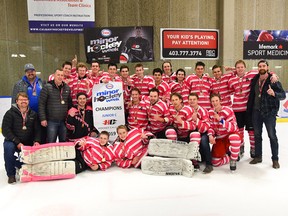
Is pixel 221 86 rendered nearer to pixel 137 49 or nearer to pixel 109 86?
pixel 109 86

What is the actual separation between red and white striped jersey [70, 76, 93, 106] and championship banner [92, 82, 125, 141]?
0.24ft

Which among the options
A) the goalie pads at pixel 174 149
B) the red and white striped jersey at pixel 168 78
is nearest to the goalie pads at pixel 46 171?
the goalie pads at pixel 174 149

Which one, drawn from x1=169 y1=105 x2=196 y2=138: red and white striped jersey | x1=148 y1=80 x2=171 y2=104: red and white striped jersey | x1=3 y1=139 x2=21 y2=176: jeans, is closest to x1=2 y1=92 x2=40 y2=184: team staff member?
x1=3 y1=139 x2=21 y2=176: jeans

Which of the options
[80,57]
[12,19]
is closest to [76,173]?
[80,57]

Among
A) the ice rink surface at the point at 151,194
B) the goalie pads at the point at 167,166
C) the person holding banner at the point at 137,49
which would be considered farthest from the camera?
the person holding banner at the point at 137,49

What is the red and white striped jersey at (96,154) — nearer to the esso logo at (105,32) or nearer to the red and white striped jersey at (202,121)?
the red and white striped jersey at (202,121)

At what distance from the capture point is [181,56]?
8.96 metres

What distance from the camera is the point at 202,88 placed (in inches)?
181

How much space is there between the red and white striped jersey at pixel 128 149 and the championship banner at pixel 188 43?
5462 mm

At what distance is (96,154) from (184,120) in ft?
4.11

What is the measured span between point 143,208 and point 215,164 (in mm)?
1605

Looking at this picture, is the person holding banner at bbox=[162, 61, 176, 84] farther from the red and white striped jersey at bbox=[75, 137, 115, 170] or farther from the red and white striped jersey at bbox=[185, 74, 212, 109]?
the red and white striped jersey at bbox=[75, 137, 115, 170]

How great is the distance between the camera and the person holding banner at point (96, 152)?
3.74m

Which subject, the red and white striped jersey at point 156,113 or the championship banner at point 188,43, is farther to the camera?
the championship banner at point 188,43
